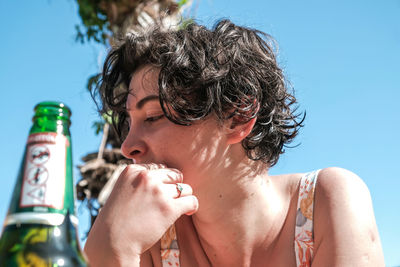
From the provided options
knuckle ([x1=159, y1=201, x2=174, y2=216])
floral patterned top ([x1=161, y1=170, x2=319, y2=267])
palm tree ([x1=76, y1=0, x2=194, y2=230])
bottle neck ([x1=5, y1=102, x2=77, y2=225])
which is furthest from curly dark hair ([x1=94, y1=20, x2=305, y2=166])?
palm tree ([x1=76, y1=0, x2=194, y2=230])

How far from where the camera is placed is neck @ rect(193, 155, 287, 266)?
6.63ft

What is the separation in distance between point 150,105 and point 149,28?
80 cm

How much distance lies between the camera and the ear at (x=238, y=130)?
2002mm

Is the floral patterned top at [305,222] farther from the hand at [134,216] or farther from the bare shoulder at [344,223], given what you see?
the hand at [134,216]

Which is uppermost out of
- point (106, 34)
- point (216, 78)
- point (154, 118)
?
point (106, 34)

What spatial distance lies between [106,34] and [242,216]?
14.1 feet

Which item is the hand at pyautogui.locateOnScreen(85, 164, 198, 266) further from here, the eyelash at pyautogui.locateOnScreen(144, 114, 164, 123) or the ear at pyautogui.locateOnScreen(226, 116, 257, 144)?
the ear at pyautogui.locateOnScreen(226, 116, 257, 144)

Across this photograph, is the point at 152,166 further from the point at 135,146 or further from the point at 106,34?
the point at 106,34

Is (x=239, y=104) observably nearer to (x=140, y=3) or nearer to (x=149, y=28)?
(x=149, y=28)

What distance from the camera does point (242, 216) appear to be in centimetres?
207

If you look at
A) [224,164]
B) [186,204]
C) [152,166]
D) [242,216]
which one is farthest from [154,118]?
[242,216]

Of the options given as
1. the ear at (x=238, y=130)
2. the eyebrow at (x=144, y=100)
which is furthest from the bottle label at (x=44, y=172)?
the ear at (x=238, y=130)

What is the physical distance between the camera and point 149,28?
2.48 metres

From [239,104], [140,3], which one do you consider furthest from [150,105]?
[140,3]
